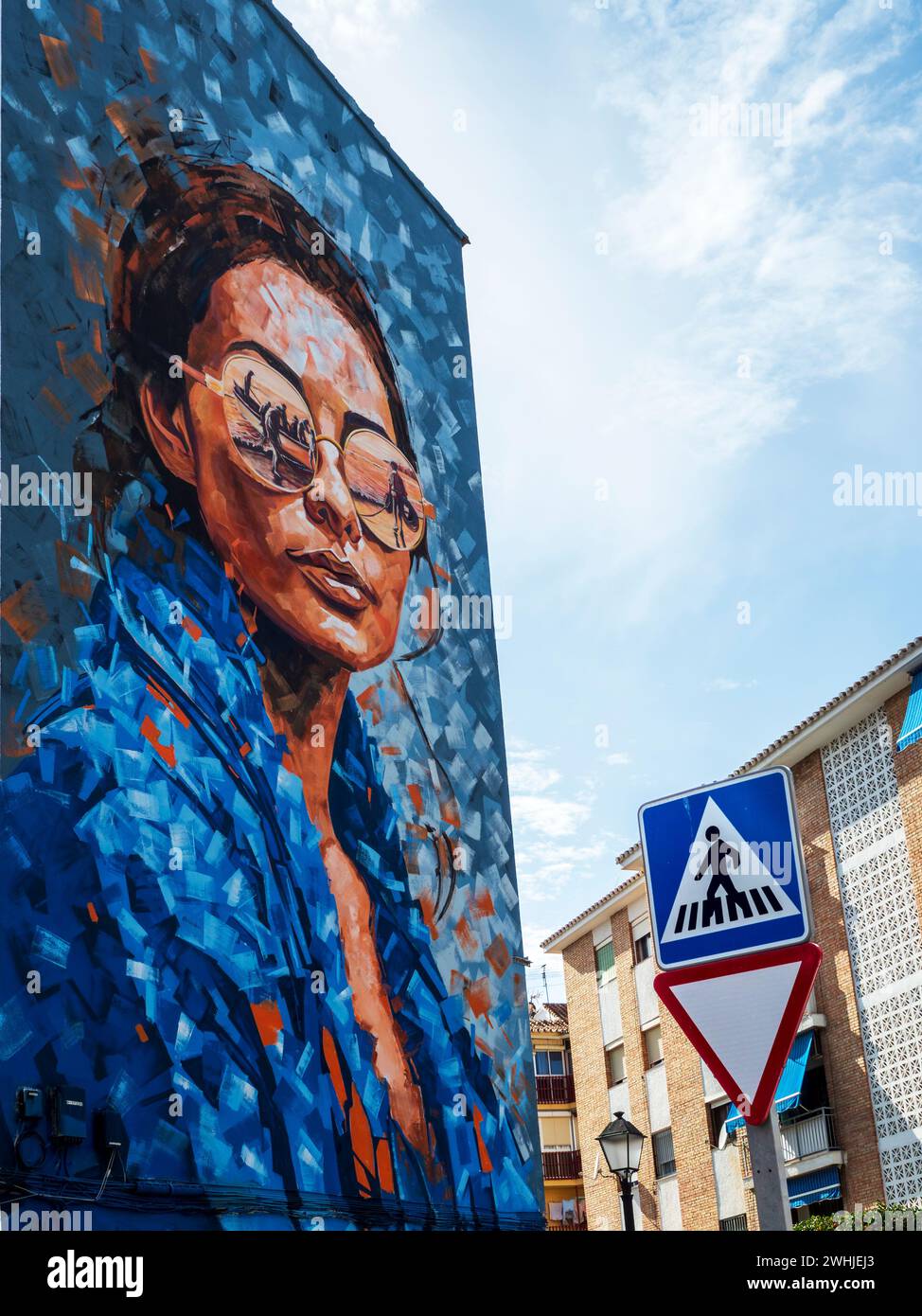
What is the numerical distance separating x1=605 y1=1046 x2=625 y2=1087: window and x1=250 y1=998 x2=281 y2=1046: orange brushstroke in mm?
22293

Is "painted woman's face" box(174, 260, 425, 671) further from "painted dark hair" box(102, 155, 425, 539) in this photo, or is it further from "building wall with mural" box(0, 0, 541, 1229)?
Result: "painted dark hair" box(102, 155, 425, 539)

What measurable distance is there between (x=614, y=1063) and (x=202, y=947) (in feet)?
78.2

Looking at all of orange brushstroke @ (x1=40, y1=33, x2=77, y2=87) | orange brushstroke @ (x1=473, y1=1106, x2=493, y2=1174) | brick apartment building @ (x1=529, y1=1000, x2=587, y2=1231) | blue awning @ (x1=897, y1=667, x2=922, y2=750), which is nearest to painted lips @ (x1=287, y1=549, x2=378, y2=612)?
orange brushstroke @ (x1=40, y1=33, x2=77, y2=87)

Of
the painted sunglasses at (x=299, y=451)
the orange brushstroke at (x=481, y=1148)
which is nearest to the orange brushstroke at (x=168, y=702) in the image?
the painted sunglasses at (x=299, y=451)

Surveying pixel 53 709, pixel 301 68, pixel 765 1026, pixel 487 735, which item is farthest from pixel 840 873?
pixel 765 1026

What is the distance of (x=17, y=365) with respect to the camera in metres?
12.0

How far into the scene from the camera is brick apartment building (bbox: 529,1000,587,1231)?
39594 mm

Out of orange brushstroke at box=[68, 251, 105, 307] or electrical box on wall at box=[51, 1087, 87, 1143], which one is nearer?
electrical box on wall at box=[51, 1087, 87, 1143]

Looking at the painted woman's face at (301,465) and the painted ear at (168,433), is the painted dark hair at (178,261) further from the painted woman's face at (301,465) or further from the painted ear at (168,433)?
the painted woman's face at (301,465)

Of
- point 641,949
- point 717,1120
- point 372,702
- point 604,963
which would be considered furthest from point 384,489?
point 604,963

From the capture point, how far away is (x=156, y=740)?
482 inches

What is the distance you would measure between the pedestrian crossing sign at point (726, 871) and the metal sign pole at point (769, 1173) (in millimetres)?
A: 457

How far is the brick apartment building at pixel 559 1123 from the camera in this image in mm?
39594
